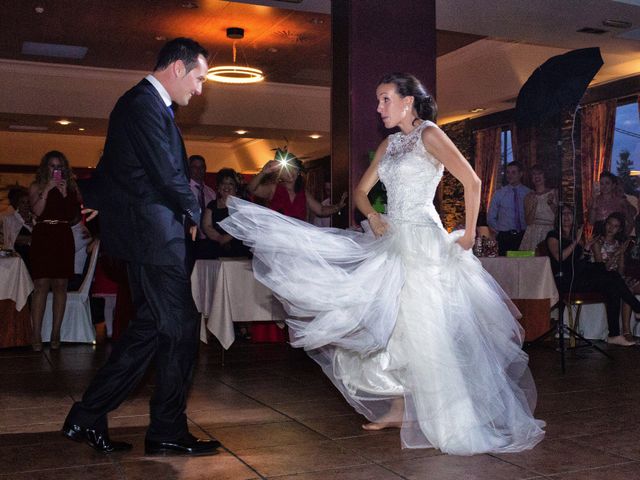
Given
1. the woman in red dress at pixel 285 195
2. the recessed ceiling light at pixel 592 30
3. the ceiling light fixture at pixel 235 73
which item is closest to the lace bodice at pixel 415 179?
the woman in red dress at pixel 285 195

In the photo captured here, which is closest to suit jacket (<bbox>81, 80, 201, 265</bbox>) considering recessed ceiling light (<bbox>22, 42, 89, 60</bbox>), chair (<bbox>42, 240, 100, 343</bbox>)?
chair (<bbox>42, 240, 100, 343</bbox>)

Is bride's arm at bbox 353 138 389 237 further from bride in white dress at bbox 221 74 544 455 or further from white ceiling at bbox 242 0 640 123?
white ceiling at bbox 242 0 640 123

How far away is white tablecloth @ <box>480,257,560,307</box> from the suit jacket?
372 cm

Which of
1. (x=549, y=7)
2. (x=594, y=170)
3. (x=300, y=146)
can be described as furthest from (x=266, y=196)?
(x=300, y=146)

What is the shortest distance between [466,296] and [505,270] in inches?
121

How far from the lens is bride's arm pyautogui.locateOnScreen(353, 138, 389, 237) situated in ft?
11.5

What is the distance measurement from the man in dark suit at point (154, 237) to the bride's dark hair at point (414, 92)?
0.89 m

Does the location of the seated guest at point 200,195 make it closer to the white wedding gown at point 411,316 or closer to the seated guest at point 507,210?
the white wedding gown at point 411,316

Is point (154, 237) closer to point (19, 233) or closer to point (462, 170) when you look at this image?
point (462, 170)

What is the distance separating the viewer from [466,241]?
3254 millimetres

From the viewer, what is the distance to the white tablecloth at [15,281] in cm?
612

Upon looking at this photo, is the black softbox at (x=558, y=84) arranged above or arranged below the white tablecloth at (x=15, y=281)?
above

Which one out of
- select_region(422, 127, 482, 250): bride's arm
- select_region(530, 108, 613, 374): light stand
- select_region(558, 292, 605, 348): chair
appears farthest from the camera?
select_region(558, 292, 605, 348): chair

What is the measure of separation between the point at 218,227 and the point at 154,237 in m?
3.81
